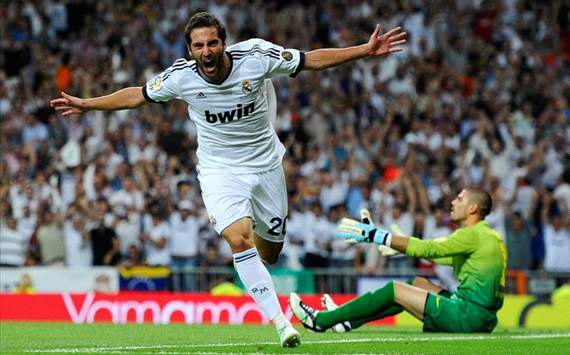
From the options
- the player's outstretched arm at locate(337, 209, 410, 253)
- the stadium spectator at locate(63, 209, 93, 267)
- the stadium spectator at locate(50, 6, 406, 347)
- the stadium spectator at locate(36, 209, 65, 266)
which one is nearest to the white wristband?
the player's outstretched arm at locate(337, 209, 410, 253)

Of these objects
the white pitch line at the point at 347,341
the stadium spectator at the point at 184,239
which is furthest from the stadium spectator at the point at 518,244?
the white pitch line at the point at 347,341

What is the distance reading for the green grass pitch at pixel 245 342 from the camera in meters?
9.73

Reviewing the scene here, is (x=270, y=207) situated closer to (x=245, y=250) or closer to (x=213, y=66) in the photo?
(x=245, y=250)

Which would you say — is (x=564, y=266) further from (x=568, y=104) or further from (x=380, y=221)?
(x=568, y=104)

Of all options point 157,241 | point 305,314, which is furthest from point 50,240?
point 305,314

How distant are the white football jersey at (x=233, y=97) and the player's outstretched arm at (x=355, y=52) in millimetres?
117

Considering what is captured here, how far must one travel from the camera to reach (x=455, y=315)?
1227cm

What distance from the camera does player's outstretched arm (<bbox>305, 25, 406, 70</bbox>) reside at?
10.1m

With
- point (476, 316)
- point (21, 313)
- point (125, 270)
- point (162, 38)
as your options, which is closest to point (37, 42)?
point (162, 38)

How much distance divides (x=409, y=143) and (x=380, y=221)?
2.34 metres

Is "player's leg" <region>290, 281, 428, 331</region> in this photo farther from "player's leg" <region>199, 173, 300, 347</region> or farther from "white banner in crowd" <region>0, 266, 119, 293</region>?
"white banner in crowd" <region>0, 266, 119, 293</region>

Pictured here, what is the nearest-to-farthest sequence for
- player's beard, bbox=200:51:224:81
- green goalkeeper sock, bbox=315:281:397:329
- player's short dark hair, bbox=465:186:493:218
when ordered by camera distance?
1. player's beard, bbox=200:51:224:81
2. green goalkeeper sock, bbox=315:281:397:329
3. player's short dark hair, bbox=465:186:493:218

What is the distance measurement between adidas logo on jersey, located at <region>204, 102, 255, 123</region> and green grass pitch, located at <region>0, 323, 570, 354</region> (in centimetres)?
183

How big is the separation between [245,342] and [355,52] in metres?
2.62
